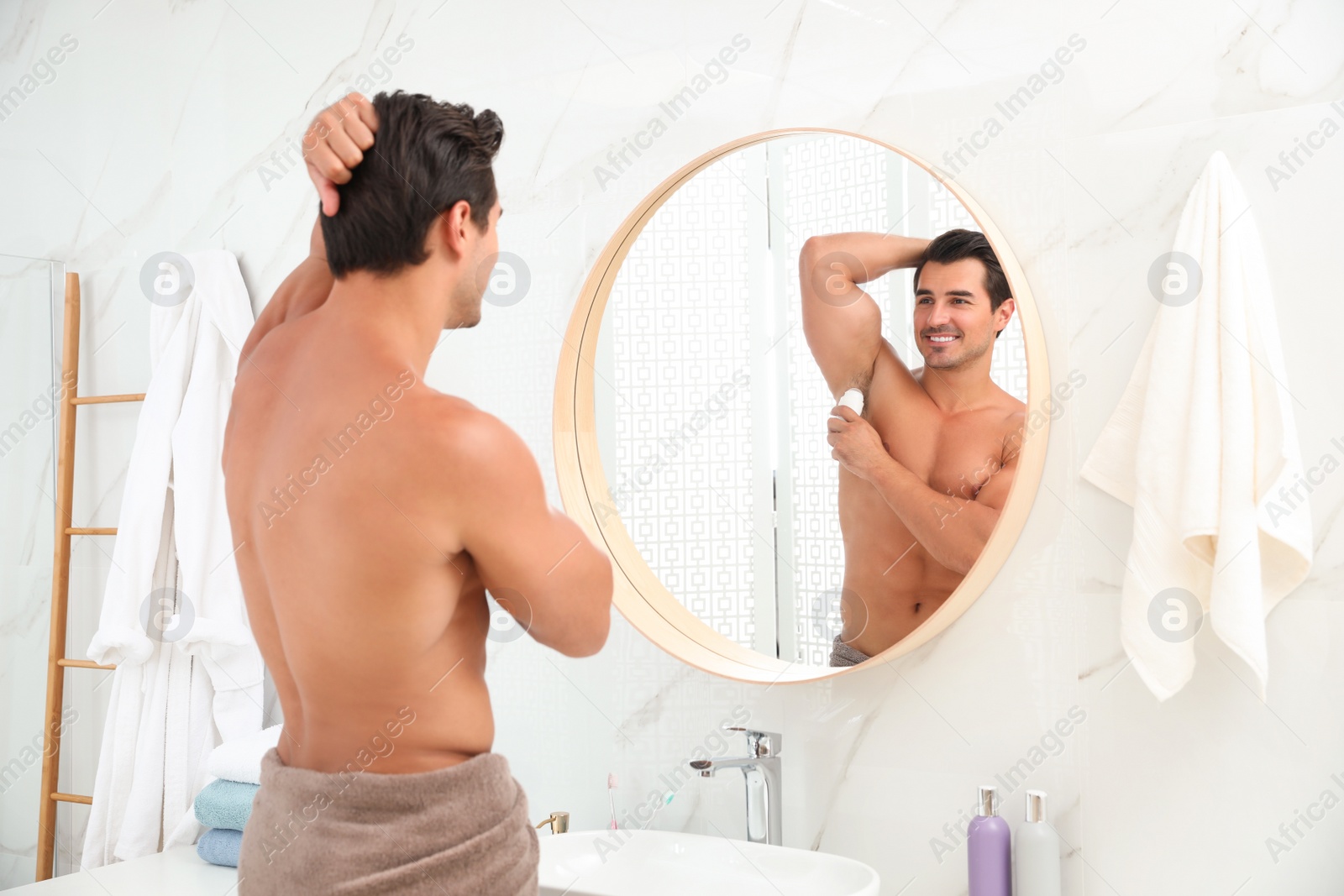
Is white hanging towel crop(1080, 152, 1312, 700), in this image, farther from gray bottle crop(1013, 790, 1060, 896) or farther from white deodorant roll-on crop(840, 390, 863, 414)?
white deodorant roll-on crop(840, 390, 863, 414)

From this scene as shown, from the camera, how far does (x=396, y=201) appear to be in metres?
1.03

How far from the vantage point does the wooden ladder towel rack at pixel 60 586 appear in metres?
2.16

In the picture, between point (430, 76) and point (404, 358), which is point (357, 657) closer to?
point (404, 358)

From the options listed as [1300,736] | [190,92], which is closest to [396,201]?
[1300,736]

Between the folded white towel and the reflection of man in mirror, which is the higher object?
the reflection of man in mirror

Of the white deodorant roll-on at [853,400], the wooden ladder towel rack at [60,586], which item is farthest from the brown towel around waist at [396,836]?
the wooden ladder towel rack at [60,586]

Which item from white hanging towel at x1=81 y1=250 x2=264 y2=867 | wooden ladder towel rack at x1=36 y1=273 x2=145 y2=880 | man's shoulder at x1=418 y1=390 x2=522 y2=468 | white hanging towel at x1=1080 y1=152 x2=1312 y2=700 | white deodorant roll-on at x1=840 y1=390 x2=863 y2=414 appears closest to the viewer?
man's shoulder at x1=418 y1=390 x2=522 y2=468

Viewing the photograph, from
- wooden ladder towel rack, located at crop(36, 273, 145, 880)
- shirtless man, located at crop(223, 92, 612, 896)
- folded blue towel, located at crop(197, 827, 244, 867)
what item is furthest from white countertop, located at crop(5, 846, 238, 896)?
shirtless man, located at crop(223, 92, 612, 896)

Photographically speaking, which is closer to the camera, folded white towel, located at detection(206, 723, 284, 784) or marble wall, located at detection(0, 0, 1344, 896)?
marble wall, located at detection(0, 0, 1344, 896)

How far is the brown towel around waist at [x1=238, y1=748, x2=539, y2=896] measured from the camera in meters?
0.98

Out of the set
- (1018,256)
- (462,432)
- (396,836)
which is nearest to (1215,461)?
(1018,256)

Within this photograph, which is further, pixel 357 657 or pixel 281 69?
pixel 281 69

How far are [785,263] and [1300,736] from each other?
2.87 feet

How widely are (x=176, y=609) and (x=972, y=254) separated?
5.02 feet
